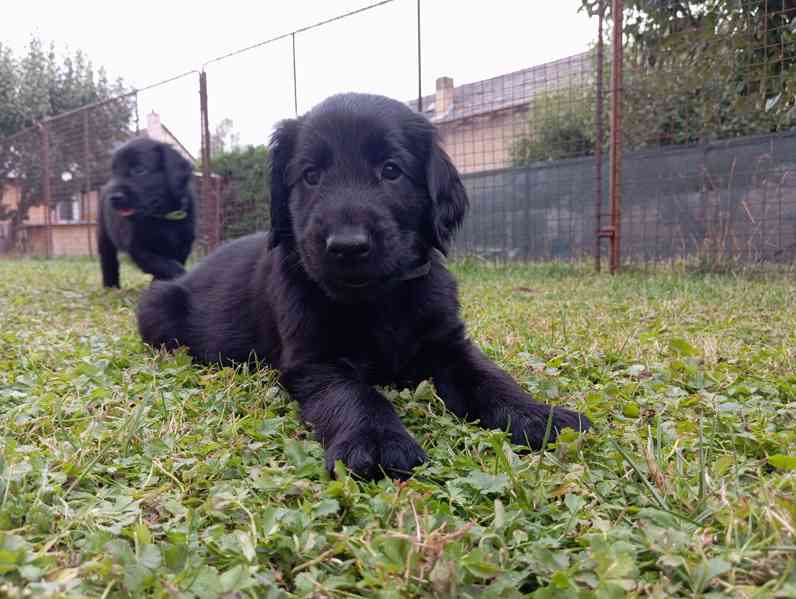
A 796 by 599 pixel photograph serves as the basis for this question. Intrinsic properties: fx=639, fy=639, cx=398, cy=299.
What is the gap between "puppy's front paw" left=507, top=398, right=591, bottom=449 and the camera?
1455 mm

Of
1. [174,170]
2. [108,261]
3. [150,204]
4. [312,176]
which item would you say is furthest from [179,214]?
[312,176]

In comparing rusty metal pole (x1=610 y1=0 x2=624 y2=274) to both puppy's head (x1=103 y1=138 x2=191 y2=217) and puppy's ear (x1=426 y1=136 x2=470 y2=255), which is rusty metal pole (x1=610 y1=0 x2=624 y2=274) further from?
puppy's ear (x1=426 y1=136 x2=470 y2=255)

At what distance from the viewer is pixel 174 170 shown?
5.59 m

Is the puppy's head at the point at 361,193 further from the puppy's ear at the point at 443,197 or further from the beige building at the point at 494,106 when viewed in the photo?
the beige building at the point at 494,106

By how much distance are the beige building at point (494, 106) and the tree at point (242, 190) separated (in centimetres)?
268

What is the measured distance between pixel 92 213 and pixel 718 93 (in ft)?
39.6

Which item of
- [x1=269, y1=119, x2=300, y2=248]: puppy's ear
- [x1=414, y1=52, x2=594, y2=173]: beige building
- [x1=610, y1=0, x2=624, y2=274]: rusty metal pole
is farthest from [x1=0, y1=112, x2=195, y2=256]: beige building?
[x1=269, y1=119, x2=300, y2=248]: puppy's ear

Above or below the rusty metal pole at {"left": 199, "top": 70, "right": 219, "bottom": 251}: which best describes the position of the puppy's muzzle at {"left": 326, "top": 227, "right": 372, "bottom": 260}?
below

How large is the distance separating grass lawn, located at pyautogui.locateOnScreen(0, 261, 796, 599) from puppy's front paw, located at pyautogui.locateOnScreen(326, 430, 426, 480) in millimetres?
38

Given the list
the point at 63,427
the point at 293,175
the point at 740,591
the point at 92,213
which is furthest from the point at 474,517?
the point at 92,213

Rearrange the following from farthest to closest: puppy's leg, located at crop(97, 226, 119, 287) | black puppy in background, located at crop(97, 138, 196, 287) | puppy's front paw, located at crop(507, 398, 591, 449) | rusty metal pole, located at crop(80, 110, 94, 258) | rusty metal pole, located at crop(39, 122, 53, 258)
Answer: rusty metal pole, located at crop(39, 122, 53, 258) < rusty metal pole, located at crop(80, 110, 94, 258) < puppy's leg, located at crop(97, 226, 119, 287) < black puppy in background, located at crop(97, 138, 196, 287) < puppy's front paw, located at crop(507, 398, 591, 449)

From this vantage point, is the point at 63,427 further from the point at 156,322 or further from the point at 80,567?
the point at 156,322

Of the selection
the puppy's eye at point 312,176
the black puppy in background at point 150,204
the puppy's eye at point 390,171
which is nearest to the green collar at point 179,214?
the black puppy in background at point 150,204

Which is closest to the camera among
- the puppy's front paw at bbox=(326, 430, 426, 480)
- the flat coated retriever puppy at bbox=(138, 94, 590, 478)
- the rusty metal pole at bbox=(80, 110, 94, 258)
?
the puppy's front paw at bbox=(326, 430, 426, 480)
